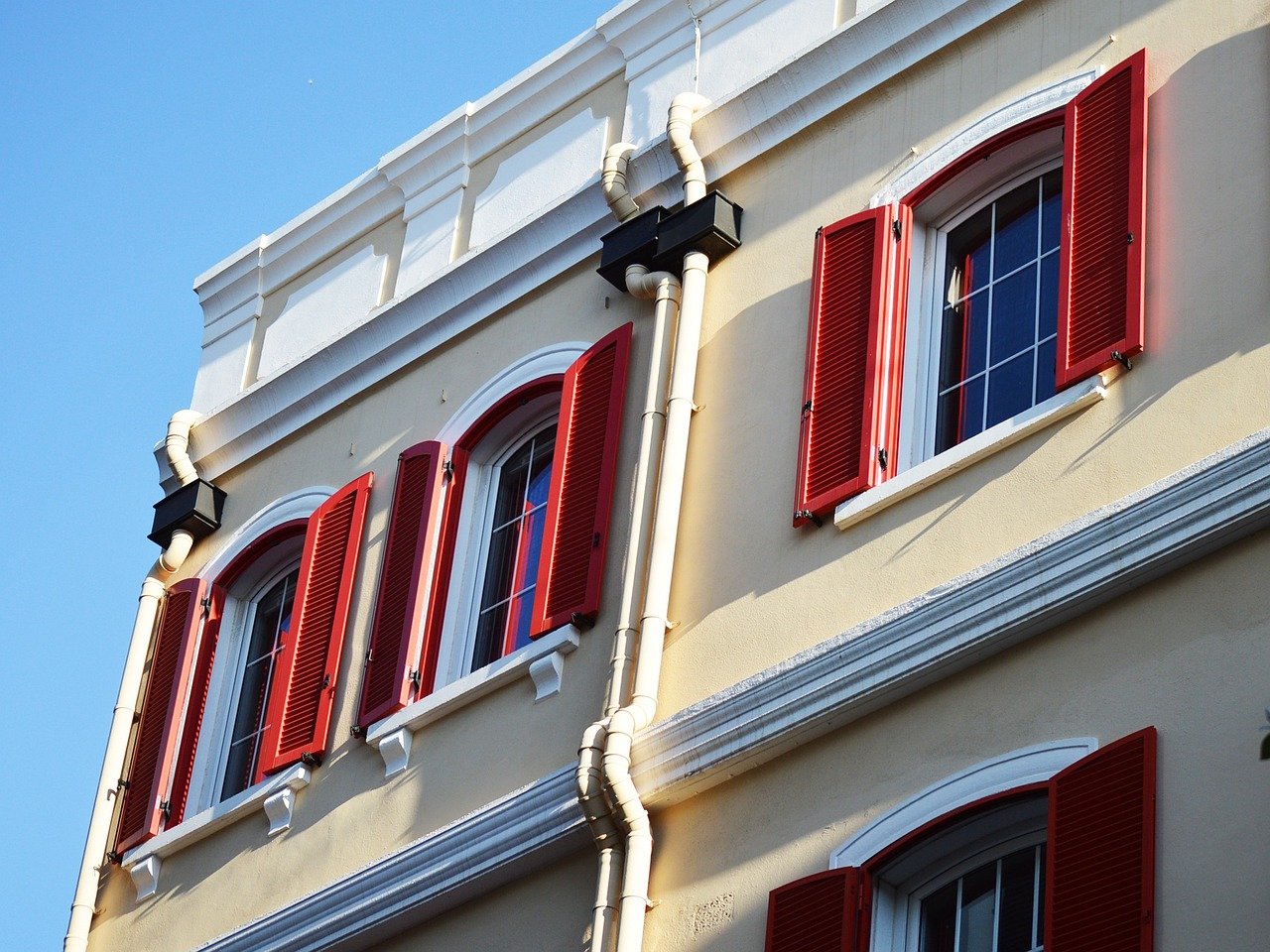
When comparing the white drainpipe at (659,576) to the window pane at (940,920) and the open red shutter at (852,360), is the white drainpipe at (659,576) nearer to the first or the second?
the open red shutter at (852,360)

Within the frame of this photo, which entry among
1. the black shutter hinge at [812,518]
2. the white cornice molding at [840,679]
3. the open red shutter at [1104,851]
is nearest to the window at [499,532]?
the white cornice molding at [840,679]

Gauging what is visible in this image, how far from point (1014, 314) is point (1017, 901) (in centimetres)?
327

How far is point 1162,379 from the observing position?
10.5 metres

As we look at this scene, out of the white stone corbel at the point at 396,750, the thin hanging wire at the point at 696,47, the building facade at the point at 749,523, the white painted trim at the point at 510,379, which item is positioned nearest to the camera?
the building facade at the point at 749,523

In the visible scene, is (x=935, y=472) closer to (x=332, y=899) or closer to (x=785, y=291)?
(x=785, y=291)

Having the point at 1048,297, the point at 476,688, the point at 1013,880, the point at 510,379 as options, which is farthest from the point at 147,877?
the point at 1048,297

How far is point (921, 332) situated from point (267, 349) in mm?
6204

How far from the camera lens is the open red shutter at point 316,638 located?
14.0 metres

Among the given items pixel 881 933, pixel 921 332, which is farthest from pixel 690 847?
pixel 921 332

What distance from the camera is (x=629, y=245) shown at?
1383 cm

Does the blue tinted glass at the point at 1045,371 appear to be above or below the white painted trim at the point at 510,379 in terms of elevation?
below

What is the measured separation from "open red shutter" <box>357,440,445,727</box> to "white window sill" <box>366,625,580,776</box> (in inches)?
6.5

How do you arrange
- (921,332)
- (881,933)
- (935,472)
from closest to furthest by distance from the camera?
(881,933) → (935,472) → (921,332)

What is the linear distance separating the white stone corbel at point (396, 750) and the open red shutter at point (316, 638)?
590 mm
